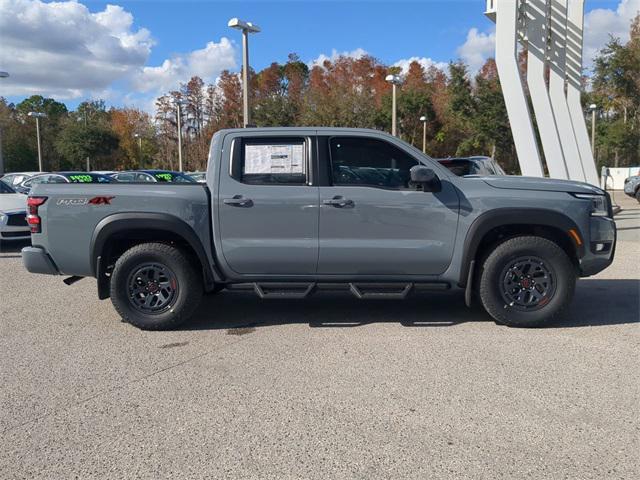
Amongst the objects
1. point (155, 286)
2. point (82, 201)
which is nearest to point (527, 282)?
point (155, 286)

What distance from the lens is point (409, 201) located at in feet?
17.1

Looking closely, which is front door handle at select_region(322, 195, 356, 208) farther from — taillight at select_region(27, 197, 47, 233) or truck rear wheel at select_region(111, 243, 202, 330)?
taillight at select_region(27, 197, 47, 233)

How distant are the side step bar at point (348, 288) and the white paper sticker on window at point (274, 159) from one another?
3.67ft

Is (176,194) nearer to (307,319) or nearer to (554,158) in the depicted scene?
(307,319)

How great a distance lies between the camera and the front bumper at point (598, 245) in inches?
208

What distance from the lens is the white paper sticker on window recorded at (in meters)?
5.38

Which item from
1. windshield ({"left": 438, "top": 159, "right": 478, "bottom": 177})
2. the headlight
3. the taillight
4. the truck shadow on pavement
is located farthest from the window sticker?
the headlight

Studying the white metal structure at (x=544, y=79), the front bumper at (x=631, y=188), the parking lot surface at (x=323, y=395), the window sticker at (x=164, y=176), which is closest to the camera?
the parking lot surface at (x=323, y=395)

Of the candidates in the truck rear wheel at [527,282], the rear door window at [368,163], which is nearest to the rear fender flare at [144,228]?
the rear door window at [368,163]

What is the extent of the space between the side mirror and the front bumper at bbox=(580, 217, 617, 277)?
1538 millimetres

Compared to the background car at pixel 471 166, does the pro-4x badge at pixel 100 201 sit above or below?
below

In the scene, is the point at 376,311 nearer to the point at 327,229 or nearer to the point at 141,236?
the point at 327,229

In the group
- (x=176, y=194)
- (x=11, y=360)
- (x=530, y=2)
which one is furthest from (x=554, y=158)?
(x=11, y=360)

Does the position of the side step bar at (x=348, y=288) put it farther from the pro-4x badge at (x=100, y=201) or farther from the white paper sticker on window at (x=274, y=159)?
the pro-4x badge at (x=100, y=201)
